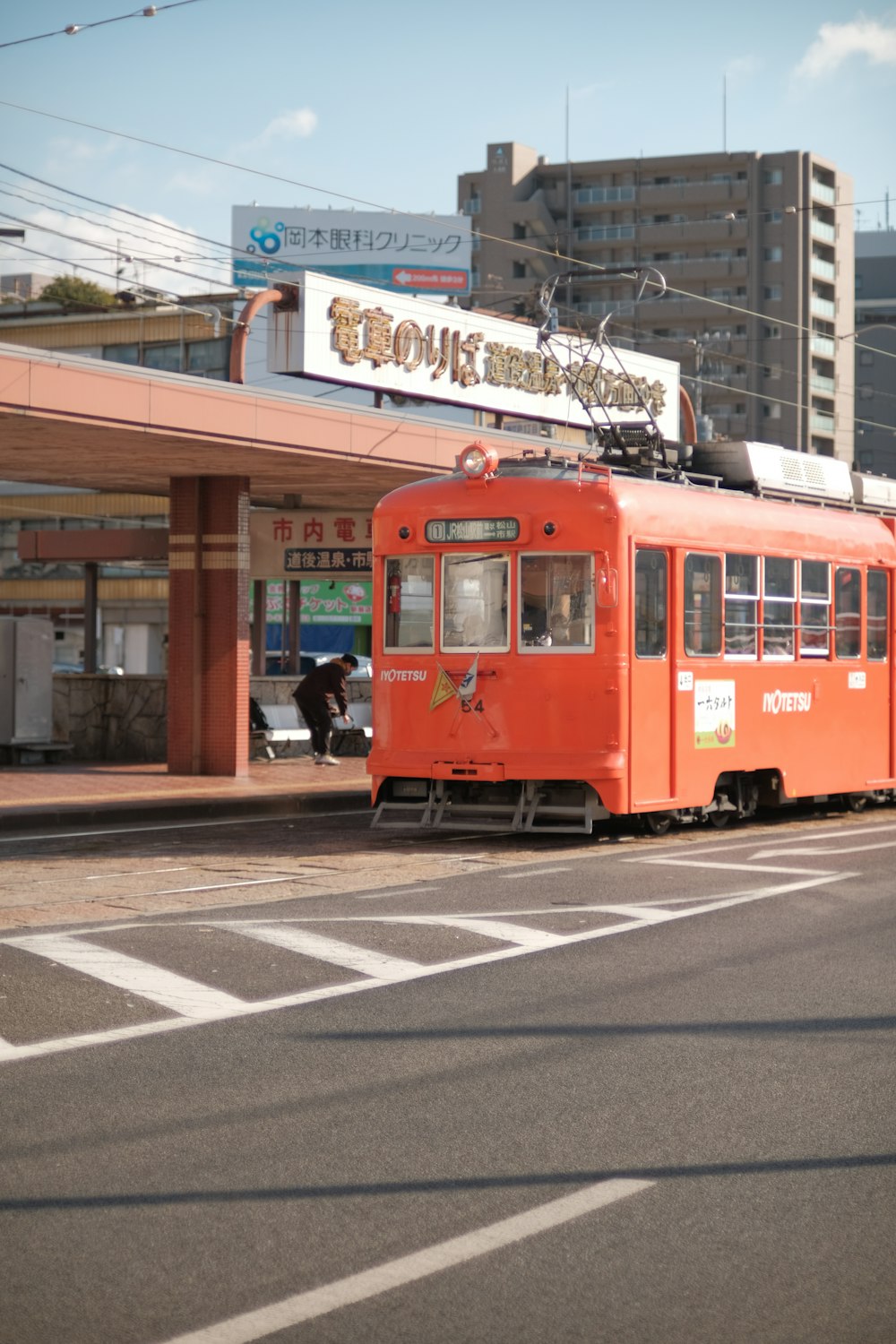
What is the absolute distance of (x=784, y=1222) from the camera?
5012 millimetres

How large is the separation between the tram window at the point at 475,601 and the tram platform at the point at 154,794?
515 centimetres

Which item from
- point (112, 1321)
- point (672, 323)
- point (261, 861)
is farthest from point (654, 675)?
point (672, 323)

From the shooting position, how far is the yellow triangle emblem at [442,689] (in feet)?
50.3

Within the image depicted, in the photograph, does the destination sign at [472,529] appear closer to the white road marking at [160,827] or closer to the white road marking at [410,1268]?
the white road marking at [160,827]

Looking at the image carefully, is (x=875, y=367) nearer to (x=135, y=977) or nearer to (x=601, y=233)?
(x=601, y=233)

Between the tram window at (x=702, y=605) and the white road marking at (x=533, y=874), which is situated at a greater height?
the tram window at (x=702, y=605)

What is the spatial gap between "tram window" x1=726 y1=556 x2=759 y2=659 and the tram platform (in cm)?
621

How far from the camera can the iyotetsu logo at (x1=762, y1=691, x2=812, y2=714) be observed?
55.3 feet

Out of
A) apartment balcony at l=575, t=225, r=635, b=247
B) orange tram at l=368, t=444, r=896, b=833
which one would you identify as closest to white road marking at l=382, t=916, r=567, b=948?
orange tram at l=368, t=444, r=896, b=833

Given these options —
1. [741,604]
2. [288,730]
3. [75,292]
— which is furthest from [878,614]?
[75,292]

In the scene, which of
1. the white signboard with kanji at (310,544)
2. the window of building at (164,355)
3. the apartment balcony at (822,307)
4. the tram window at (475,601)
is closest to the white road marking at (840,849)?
the tram window at (475,601)

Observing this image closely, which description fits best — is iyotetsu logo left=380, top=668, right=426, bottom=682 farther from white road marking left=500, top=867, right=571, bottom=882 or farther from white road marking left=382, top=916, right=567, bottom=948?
white road marking left=382, top=916, right=567, bottom=948

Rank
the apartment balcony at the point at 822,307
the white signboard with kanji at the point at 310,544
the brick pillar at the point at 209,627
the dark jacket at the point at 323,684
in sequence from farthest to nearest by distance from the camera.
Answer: the apartment balcony at the point at 822,307
the white signboard with kanji at the point at 310,544
the dark jacket at the point at 323,684
the brick pillar at the point at 209,627

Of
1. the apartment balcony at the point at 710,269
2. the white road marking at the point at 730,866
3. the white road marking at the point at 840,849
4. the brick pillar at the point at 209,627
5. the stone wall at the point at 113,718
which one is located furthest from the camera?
the apartment balcony at the point at 710,269
